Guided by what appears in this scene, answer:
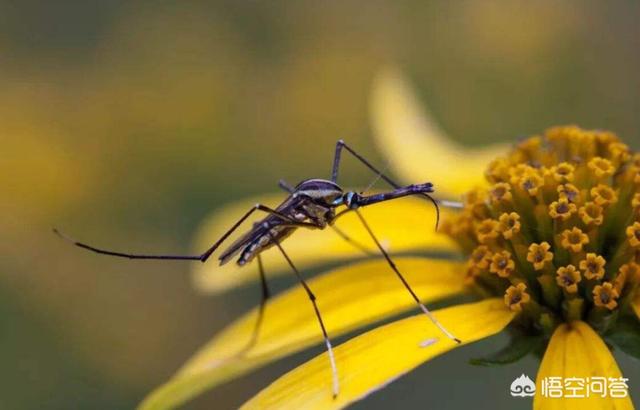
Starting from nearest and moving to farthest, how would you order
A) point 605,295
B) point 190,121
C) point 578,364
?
1. point 578,364
2. point 605,295
3. point 190,121

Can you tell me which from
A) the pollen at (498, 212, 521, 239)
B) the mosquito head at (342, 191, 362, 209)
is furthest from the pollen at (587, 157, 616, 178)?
the mosquito head at (342, 191, 362, 209)

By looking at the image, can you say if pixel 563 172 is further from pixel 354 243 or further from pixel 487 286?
pixel 354 243

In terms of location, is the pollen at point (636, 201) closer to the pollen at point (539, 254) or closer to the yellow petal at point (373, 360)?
the pollen at point (539, 254)

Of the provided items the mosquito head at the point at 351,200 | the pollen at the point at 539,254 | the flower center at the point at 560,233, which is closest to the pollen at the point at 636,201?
the flower center at the point at 560,233

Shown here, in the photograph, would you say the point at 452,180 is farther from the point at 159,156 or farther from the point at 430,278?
the point at 159,156

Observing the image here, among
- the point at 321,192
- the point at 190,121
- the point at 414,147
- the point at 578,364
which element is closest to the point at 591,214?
the point at 578,364

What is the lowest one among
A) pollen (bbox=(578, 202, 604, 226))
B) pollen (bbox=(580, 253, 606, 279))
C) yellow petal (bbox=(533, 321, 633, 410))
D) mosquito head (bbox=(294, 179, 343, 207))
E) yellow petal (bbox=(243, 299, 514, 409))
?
yellow petal (bbox=(533, 321, 633, 410))

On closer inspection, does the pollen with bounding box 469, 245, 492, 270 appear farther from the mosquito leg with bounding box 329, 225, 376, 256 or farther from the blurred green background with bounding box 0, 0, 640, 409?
the blurred green background with bounding box 0, 0, 640, 409
